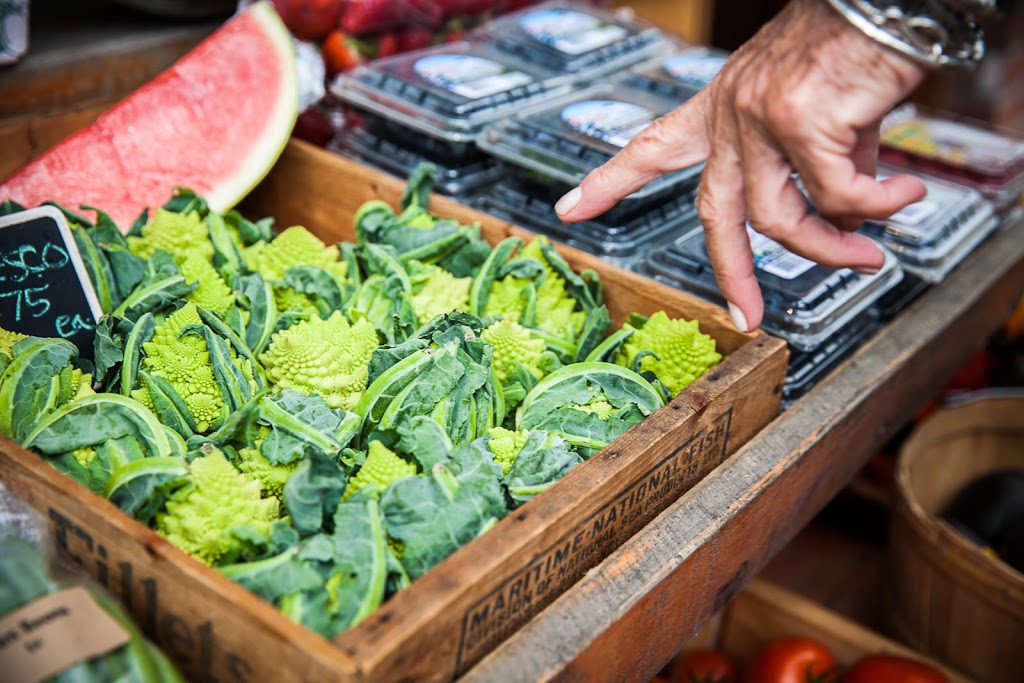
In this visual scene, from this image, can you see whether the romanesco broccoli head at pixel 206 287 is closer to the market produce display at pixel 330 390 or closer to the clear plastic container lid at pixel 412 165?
the market produce display at pixel 330 390

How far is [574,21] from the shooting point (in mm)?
2188

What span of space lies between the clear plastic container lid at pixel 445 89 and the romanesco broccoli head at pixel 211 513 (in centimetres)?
95

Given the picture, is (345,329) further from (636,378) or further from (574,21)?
(574,21)

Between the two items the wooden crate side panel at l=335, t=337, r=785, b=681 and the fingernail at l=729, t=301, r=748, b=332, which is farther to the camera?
the fingernail at l=729, t=301, r=748, b=332

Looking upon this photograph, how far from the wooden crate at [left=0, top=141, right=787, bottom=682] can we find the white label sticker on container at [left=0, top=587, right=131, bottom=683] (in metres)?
0.08

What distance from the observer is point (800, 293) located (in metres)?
1.42

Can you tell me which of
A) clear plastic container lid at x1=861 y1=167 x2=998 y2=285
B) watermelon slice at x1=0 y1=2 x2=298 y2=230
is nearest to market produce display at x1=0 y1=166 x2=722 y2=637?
watermelon slice at x1=0 y1=2 x2=298 y2=230

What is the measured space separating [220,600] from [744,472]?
2.28 feet

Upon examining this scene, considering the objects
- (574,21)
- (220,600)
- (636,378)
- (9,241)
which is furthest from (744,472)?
(574,21)

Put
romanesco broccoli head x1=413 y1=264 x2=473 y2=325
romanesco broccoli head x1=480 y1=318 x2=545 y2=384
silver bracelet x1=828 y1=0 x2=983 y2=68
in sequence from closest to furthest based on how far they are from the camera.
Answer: silver bracelet x1=828 y1=0 x2=983 y2=68, romanesco broccoli head x1=480 y1=318 x2=545 y2=384, romanesco broccoli head x1=413 y1=264 x2=473 y2=325

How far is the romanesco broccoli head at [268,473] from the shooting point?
3.39 ft

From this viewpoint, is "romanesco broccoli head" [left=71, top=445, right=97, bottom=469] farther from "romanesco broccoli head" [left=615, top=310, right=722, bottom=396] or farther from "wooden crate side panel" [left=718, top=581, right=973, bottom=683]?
"wooden crate side panel" [left=718, top=581, right=973, bottom=683]

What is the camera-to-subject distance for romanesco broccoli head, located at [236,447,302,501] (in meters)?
1.03

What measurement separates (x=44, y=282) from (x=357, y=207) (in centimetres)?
62
